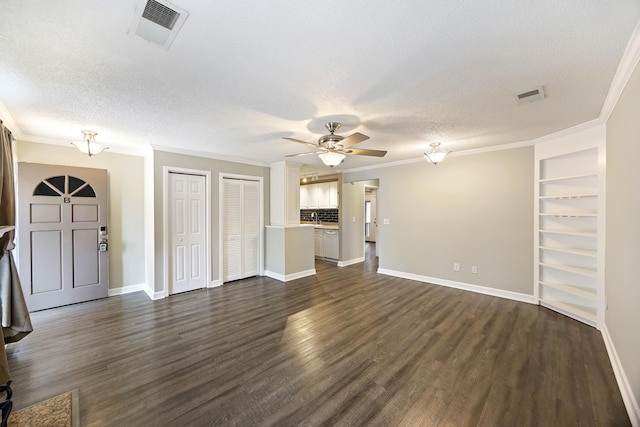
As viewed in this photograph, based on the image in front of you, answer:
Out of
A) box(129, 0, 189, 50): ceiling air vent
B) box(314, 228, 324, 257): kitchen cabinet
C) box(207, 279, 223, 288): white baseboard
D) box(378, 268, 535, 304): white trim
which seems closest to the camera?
box(129, 0, 189, 50): ceiling air vent

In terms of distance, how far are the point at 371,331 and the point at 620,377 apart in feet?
6.57

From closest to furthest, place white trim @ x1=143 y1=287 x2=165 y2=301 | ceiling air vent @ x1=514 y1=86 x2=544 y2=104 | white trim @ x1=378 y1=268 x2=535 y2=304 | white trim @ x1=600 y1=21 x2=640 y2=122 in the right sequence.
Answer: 1. white trim @ x1=600 y1=21 x2=640 y2=122
2. ceiling air vent @ x1=514 y1=86 x2=544 y2=104
3. white trim @ x1=378 y1=268 x2=535 y2=304
4. white trim @ x1=143 y1=287 x2=165 y2=301

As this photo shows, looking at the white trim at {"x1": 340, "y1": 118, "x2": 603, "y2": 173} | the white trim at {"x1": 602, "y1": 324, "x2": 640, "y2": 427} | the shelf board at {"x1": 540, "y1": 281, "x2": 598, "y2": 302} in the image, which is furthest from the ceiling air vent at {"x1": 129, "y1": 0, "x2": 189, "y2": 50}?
the shelf board at {"x1": 540, "y1": 281, "x2": 598, "y2": 302}

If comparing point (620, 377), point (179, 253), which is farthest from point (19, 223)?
point (620, 377)

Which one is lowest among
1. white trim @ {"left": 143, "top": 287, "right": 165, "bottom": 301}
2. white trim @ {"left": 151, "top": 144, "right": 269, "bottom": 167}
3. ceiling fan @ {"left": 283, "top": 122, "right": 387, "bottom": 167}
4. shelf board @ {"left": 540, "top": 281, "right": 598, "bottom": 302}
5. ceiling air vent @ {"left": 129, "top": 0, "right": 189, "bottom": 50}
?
white trim @ {"left": 143, "top": 287, "right": 165, "bottom": 301}

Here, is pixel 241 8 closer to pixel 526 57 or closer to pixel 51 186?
pixel 526 57

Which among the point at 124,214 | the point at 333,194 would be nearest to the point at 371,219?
the point at 333,194

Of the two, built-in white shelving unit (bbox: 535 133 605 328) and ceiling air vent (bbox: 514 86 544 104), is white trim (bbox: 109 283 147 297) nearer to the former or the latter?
ceiling air vent (bbox: 514 86 544 104)

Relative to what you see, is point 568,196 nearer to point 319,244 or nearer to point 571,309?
point 571,309

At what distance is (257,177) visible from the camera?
206 inches

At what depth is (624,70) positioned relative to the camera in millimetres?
1805

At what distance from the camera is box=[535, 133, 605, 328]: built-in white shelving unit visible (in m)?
3.01

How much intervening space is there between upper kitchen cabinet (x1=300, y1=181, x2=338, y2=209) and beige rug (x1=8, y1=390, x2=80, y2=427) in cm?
558

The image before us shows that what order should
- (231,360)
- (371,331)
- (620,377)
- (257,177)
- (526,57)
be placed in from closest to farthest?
(526,57) < (620,377) < (231,360) < (371,331) < (257,177)
